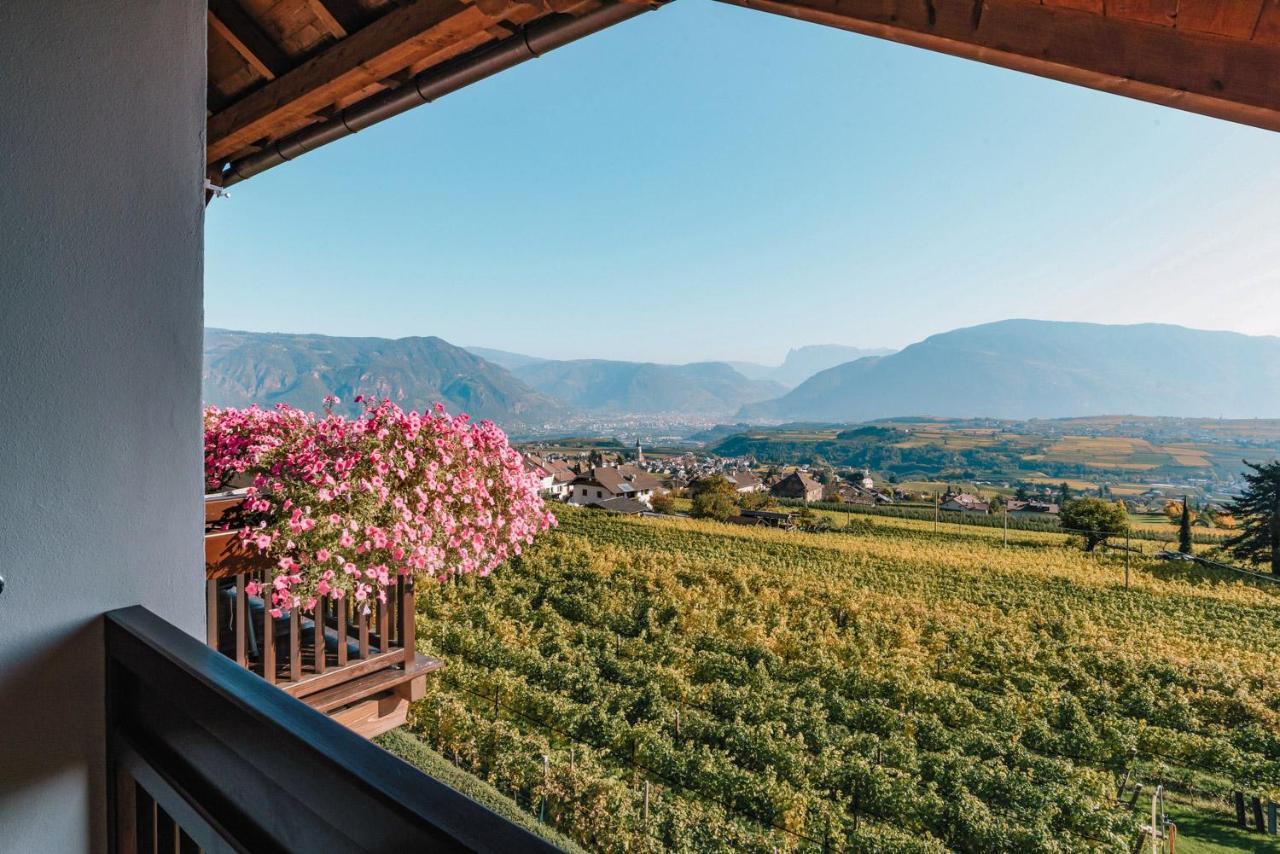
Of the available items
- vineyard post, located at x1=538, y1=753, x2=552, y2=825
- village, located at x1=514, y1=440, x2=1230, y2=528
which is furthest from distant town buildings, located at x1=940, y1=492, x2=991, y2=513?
vineyard post, located at x1=538, y1=753, x2=552, y2=825

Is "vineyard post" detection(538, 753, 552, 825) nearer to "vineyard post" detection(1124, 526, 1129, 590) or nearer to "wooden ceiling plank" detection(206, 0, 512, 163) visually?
"wooden ceiling plank" detection(206, 0, 512, 163)

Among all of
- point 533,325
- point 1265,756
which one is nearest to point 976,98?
point 1265,756

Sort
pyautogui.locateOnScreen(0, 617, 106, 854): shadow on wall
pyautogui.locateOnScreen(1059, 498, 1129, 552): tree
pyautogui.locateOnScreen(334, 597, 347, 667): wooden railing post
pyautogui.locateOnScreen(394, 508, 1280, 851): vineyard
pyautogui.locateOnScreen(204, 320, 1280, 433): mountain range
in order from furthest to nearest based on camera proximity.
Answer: pyautogui.locateOnScreen(204, 320, 1280, 433): mountain range → pyautogui.locateOnScreen(1059, 498, 1129, 552): tree → pyautogui.locateOnScreen(394, 508, 1280, 851): vineyard → pyautogui.locateOnScreen(334, 597, 347, 667): wooden railing post → pyautogui.locateOnScreen(0, 617, 106, 854): shadow on wall

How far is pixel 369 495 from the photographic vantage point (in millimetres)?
1713

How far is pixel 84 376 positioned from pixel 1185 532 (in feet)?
33.2

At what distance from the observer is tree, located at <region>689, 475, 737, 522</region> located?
36.9 feet

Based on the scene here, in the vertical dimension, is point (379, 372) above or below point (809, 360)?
below

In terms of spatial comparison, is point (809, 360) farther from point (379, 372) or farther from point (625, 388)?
point (379, 372)

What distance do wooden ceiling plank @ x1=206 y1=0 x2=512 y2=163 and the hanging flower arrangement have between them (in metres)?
0.92

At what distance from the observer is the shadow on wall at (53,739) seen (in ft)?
2.02

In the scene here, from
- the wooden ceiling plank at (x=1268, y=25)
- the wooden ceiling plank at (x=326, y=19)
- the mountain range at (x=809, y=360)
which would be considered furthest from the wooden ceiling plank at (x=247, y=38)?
the mountain range at (x=809, y=360)

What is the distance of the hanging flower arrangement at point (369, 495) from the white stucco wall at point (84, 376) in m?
0.95

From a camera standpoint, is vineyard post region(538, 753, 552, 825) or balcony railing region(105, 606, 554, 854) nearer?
balcony railing region(105, 606, 554, 854)

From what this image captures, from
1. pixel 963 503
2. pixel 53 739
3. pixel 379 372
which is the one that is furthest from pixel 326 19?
pixel 379 372
